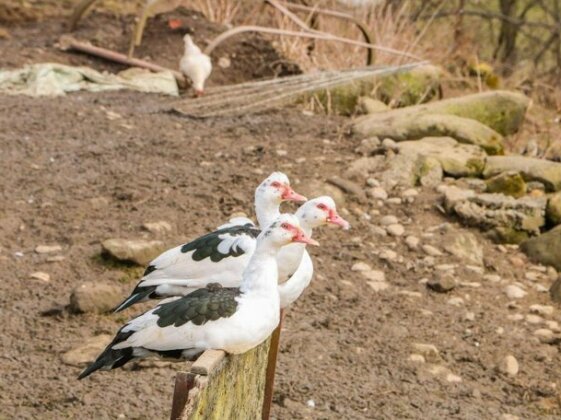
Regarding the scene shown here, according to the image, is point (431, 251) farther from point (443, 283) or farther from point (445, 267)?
point (443, 283)

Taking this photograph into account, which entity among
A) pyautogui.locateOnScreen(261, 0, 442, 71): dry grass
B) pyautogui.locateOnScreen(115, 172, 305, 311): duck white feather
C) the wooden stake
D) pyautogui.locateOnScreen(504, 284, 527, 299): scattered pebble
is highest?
pyautogui.locateOnScreen(115, 172, 305, 311): duck white feather

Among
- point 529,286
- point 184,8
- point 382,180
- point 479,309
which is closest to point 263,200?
point 479,309

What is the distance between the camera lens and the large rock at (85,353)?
16.2 feet

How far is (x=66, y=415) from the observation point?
4.50 metres

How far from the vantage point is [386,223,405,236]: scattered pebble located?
6941mm

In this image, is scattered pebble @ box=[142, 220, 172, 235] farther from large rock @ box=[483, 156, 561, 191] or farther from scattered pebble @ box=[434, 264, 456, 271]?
large rock @ box=[483, 156, 561, 191]

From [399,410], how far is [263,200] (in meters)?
1.29

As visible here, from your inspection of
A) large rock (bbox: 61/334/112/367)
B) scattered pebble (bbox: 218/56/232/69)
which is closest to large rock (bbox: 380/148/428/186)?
large rock (bbox: 61/334/112/367)

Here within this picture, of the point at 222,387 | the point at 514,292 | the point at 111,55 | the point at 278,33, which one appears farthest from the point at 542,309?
the point at 111,55

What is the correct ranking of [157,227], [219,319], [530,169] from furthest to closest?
[530,169]
[157,227]
[219,319]

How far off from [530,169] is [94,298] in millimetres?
3713

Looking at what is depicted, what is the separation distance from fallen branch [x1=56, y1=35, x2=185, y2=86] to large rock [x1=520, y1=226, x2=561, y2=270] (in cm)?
401

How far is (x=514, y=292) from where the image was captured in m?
6.45

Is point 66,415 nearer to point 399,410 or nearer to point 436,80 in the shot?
point 399,410
